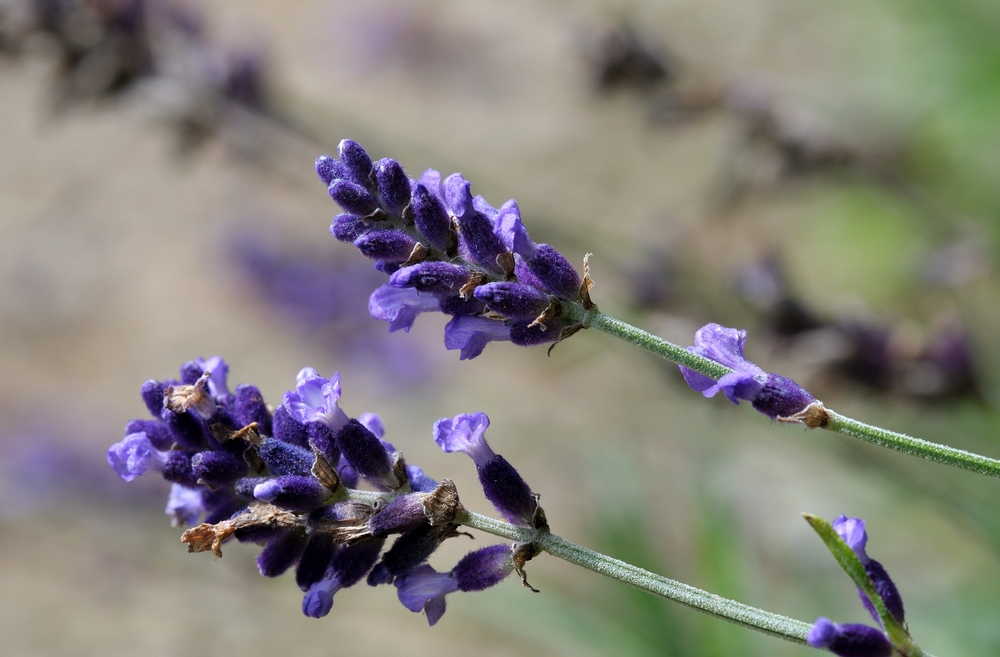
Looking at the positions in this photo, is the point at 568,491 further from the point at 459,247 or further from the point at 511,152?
the point at 459,247

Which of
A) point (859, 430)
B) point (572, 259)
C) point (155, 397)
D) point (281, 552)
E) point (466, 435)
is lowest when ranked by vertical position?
point (281, 552)

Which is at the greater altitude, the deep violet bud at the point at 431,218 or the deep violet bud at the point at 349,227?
the deep violet bud at the point at 431,218

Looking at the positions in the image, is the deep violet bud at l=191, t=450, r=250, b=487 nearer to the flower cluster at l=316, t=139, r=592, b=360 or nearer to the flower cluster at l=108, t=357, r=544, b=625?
the flower cluster at l=108, t=357, r=544, b=625

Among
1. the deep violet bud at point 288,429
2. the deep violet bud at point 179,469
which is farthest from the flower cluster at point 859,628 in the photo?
the deep violet bud at point 179,469

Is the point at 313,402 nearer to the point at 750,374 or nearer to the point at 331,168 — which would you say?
the point at 331,168

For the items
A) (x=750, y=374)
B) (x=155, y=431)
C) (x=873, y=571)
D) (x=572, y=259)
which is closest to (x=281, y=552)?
(x=155, y=431)

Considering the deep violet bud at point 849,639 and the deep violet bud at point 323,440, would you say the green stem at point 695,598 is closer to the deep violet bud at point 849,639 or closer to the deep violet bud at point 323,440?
the deep violet bud at point 849,639
